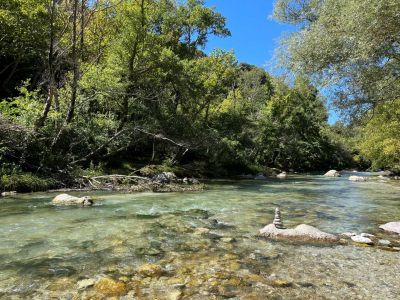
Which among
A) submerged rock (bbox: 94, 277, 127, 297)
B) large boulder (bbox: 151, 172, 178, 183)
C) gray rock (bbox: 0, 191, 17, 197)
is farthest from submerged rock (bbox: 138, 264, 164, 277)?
large boulder (bbox: 151, 172, 178, 183)

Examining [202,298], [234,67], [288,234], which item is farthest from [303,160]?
[202,298]

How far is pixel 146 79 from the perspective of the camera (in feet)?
81.6

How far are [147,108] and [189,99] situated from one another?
22.3 feet

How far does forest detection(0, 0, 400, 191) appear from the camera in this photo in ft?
38.8

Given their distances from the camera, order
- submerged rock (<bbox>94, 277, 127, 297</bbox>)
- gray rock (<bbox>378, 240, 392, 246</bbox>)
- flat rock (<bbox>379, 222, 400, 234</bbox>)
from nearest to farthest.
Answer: submerged rock (<bbox>94, 277, 127, 297</bbox>), gray rock (<bbox>378, 240, 392, 246</bbox>), flat rock (<bbox>379, 222, 400, 234</bbox>)

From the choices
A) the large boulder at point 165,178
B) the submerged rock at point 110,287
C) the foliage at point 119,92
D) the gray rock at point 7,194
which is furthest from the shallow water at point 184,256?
the large boulder at point 165,178

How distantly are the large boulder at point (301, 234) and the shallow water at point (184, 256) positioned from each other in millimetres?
432

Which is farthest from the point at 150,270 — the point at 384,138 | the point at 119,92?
the point at 384,138

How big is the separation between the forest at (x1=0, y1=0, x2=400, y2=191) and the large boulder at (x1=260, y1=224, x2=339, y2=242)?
5.31m

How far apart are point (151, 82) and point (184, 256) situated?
64.9 ft

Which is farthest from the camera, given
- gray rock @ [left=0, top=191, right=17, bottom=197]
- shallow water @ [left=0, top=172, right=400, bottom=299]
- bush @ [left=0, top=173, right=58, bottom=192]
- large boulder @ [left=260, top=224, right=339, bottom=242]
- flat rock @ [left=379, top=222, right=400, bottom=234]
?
bush @ [left=0, top=173, right=58, bottom=192]

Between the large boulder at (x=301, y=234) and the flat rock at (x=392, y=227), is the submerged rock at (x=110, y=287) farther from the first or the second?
the flat rock at (x=392, y=227)

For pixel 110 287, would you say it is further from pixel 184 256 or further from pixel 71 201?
pixel 71 201

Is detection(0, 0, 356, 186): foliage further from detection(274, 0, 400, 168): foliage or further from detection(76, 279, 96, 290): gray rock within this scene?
detection(76, 279, 96, 290): gray rock
